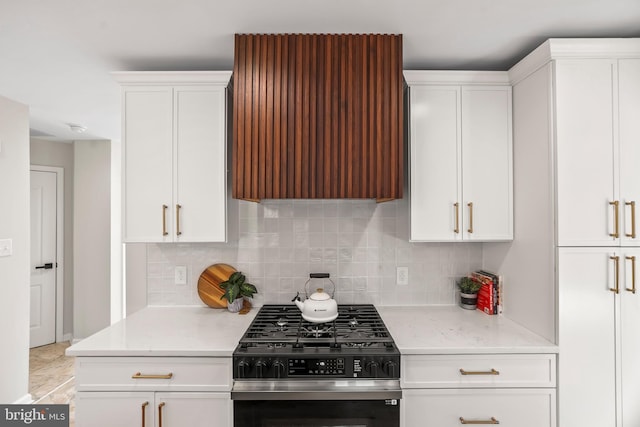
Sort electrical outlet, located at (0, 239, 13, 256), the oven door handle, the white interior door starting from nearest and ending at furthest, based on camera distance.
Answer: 1. the oven door handle
2. electrical outlet, located at (0, 239, 13, 256)
3. the white interior door

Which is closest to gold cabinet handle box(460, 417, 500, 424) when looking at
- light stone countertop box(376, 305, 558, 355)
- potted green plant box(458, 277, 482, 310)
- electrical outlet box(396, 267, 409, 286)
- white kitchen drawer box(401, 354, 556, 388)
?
white kitchen drawer box(401, 354, 556, 388)

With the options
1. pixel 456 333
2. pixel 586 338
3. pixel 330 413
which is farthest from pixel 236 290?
pixel 586 338

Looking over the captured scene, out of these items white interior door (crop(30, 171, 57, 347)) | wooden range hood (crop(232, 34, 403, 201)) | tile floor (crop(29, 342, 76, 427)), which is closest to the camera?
wooden range hood (crop(232, 34, 403, 201))

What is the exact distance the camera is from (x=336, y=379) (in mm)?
1643

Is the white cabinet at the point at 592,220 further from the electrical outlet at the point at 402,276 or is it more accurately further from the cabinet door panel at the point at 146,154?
the cabinet door panel at the point at 146,154

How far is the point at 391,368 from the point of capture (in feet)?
5.35

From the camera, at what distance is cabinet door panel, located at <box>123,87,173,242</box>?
83.5 inches

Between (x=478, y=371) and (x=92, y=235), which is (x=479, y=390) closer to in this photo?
(x=478, y=371)

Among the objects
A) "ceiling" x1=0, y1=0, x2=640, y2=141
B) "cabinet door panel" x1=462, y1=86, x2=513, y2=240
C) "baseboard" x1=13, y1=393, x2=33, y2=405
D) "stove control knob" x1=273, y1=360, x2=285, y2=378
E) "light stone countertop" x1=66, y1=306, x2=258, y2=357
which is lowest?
"baseboard" x1=13, y1=393, x2=33, y2=405

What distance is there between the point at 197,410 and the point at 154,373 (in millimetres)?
273

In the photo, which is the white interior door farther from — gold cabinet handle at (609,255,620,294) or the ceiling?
gold cabinet handle at (609,255,620,294)

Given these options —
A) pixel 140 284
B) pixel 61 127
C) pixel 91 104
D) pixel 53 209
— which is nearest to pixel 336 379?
pixel 140 284

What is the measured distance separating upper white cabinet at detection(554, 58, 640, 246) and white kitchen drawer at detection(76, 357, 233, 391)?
1.80 m

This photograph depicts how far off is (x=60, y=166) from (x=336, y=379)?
15.0 feet
